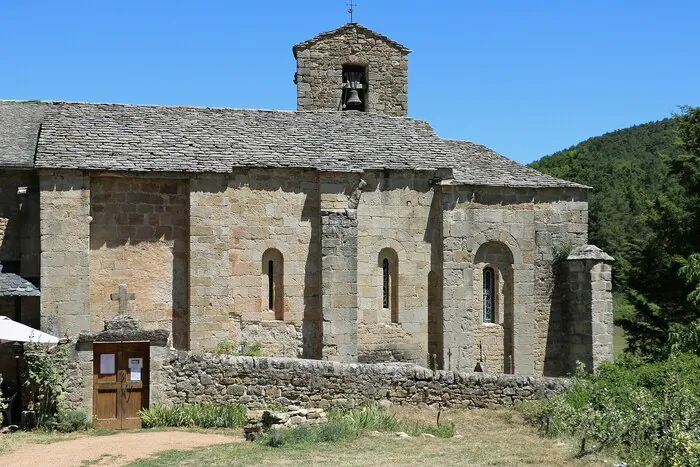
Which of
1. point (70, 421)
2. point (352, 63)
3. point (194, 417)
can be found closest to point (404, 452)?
point (194, 417)

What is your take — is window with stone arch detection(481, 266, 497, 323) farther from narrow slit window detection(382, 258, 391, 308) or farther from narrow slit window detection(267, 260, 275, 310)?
narrow slit window detection(267, 260, 275, 310)

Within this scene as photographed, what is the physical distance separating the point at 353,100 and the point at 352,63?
108 centimetres

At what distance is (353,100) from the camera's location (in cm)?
2498

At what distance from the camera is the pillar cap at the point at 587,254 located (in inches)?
854

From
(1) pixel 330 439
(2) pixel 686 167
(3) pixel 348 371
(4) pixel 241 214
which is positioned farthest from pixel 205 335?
(2) pixel 686 167

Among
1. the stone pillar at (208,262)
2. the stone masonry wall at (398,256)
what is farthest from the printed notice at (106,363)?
the stone masonry wall at (398,256)

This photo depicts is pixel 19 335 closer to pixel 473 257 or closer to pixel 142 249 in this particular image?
pixel 142 249

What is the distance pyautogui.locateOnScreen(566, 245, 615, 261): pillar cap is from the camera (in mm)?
21703

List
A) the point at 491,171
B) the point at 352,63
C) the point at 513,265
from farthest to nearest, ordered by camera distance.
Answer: the point at 352,63 < the point at 491,171 < the point at 513,265

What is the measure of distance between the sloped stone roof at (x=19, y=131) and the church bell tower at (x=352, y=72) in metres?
7.08

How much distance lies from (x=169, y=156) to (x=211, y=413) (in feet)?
20.8

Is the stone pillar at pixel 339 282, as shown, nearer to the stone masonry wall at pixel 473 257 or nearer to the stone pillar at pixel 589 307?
the stone masonry wall at pixel 473 257

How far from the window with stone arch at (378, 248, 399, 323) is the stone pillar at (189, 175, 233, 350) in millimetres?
3856

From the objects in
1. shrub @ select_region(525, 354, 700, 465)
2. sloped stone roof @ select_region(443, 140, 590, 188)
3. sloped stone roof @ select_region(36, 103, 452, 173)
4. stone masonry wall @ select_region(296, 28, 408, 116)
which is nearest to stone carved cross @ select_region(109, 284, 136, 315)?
sloped stone roof @ select_region(36, 103, 452, 173)
